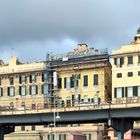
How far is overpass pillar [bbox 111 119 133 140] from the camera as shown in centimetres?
10488

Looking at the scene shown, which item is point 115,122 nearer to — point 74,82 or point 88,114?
point 88,114

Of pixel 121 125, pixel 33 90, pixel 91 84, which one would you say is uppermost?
pixel 91 84

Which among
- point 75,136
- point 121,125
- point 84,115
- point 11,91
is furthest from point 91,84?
point 121,125

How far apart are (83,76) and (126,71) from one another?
1172 cm

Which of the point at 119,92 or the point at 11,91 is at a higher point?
the point at 11,91

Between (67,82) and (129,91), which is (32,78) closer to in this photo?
(67,82)

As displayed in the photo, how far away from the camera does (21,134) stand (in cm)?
→ 14338

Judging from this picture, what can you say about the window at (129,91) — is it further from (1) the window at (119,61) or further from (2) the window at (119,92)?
(1) the window at (119,61)

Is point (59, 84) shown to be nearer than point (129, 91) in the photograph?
No

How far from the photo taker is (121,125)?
10631 centimetres

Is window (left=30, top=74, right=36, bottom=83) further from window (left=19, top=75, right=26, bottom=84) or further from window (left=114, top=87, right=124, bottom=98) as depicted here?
Result: window (left=114, top=87, right=124, bottom=98)

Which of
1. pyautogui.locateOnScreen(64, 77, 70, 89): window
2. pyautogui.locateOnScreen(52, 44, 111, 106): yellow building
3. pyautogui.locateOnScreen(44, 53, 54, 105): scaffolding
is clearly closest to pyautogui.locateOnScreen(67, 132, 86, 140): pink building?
pyautogui.locateOnScreen(52, 44, 111, 106): yellow building

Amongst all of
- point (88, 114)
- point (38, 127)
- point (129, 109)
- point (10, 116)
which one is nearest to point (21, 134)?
point (38, 127)

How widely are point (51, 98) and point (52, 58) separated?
392 inches
